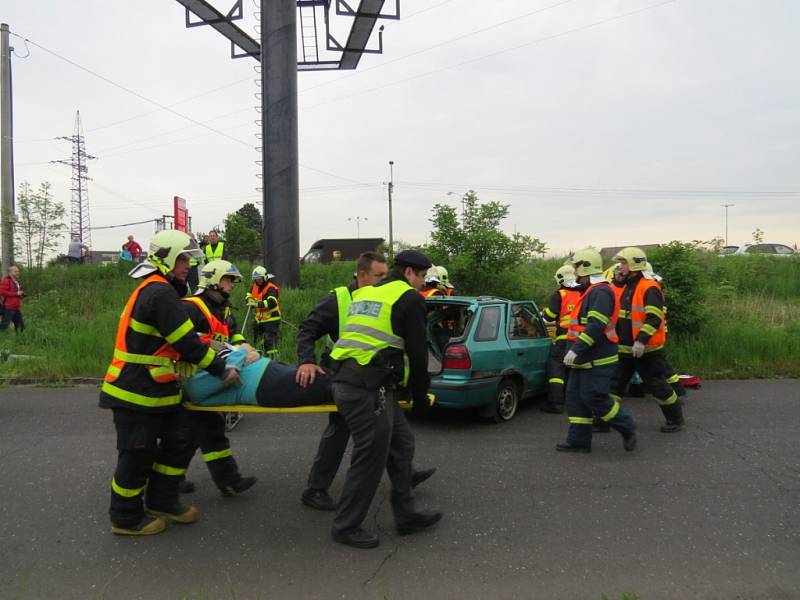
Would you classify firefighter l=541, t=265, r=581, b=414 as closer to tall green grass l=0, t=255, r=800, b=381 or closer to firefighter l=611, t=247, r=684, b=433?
firefighter l=611, t=247, r=684, b=433

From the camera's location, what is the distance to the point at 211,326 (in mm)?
4586

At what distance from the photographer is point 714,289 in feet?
40.4

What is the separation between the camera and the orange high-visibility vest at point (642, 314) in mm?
6102

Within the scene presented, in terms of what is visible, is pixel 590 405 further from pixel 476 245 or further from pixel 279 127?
pixel 279 127

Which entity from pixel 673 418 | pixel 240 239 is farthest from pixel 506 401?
pixel 240 239

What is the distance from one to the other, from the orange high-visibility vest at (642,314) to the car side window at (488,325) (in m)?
1.46

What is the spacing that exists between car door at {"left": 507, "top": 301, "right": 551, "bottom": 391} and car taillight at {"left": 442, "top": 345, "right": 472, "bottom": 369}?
2.53ft

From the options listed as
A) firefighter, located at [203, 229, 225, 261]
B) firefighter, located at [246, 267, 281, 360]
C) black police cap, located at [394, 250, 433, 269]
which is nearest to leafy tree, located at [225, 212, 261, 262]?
firefighter, located at [203, 229, 225, 261]

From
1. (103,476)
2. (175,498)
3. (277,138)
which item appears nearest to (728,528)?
(175,498)

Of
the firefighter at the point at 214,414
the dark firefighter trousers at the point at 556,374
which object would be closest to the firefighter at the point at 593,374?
the dark firefighter trousers at the point at 556,374

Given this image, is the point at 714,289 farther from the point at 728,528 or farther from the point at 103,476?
the point at 103,476

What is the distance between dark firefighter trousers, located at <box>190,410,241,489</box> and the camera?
420 cm

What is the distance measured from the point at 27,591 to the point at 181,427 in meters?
1.19

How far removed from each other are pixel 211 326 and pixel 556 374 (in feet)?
14.2
